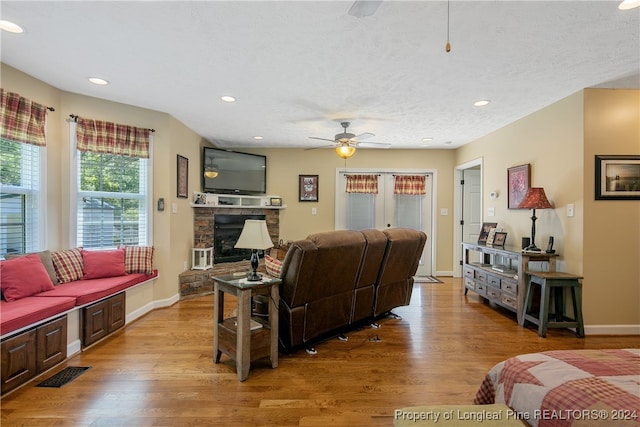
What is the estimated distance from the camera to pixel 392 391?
2.11 metres

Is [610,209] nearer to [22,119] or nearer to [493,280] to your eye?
[493,280]

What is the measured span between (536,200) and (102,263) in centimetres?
489

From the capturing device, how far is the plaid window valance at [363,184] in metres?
5.85

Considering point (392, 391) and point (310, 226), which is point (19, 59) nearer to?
point (392, 391)

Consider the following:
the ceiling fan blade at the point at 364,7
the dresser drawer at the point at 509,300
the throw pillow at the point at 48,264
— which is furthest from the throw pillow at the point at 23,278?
the dresser drawer at the point at 509,300

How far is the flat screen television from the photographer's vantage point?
16.5 feet

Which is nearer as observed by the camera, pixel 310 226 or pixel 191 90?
pixel 191 90

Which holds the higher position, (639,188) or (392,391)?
(639,188)

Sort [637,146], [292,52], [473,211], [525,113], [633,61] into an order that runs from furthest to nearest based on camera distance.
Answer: [473,211]
[525,113]
[637,146]
[633,61]
[292,52]

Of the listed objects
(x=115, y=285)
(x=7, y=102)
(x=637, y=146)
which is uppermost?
(x=7, y=102)

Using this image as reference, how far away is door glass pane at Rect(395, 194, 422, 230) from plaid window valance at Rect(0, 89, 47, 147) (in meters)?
5.29

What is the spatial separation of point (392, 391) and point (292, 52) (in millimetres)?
2669

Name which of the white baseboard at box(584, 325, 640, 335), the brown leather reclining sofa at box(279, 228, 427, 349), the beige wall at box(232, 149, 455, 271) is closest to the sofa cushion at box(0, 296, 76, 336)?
the brown leather reclining sofa at box(279, 228, 427, 349)

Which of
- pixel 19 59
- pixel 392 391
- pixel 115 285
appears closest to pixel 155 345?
pixel 115 285
